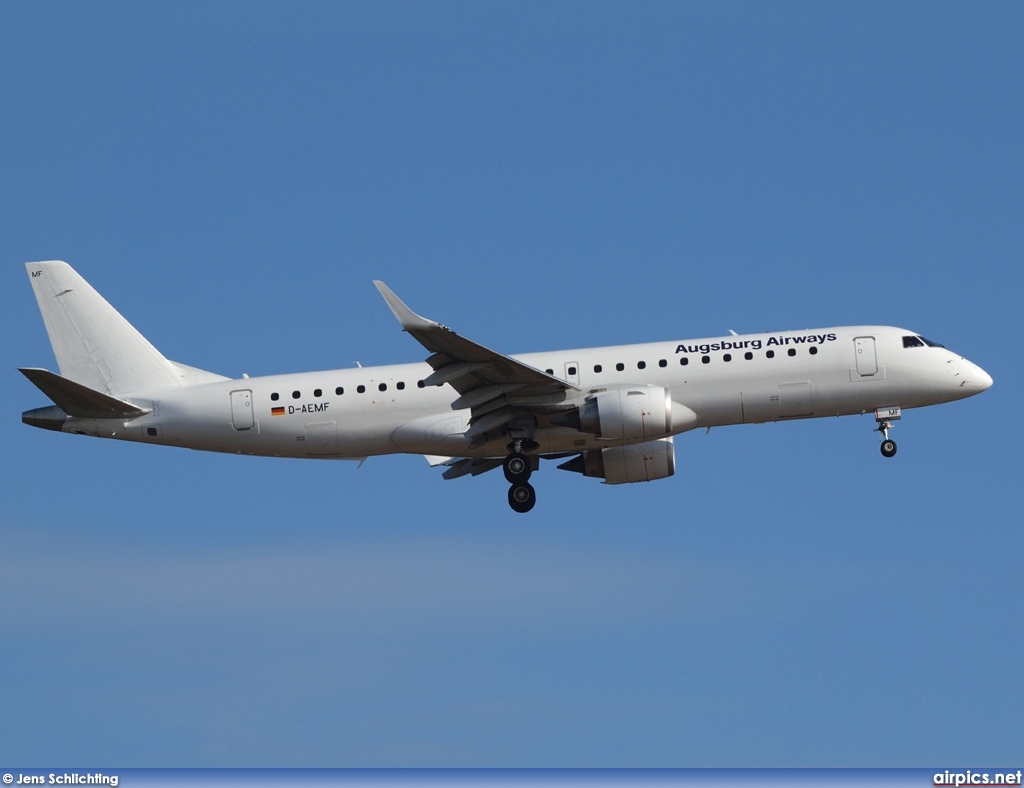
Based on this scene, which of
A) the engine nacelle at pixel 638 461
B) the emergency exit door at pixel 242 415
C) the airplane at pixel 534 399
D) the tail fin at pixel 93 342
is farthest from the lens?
the tail fin at pixel 93 342

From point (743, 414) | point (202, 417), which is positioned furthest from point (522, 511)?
point (202, 417)

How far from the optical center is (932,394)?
46.1 m

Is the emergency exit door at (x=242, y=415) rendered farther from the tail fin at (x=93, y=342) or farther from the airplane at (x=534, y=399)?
the tail fin at (x=93, y=342)

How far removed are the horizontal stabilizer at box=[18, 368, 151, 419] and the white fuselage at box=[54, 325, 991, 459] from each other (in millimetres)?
293

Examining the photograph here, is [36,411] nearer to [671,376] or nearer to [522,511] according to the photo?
[522,511]

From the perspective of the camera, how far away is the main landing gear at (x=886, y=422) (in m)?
46.0

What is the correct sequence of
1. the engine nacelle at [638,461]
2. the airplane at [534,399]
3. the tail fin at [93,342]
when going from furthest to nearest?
the tail fin at [93,342]
the engine nacelle at [638,461]
the airplane at [534,399]

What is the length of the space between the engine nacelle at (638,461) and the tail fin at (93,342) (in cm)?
1315

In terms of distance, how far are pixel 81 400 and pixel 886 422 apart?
83.0ft

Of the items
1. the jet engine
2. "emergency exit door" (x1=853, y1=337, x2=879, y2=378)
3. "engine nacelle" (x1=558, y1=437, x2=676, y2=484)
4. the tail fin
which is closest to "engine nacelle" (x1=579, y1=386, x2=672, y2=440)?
the jet engine

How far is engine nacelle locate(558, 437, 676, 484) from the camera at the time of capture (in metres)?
47.9

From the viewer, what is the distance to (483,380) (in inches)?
1736

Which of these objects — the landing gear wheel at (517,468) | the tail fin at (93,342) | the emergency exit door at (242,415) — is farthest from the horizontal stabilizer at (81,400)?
the landing gear wheel at (517,468)

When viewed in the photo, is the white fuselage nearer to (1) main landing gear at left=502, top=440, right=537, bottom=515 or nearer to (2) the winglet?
(1) main landing gear at left=502, top=440, right=537, bottom=515
